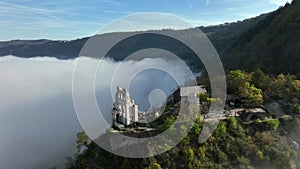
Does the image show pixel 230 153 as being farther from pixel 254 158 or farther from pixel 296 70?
pixel 296 70

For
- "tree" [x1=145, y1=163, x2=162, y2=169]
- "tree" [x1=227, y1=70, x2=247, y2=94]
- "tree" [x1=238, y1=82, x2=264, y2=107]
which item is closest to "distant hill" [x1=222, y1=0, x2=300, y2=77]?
"tree" [x1=227, y1=70, x2=247, y2=94]

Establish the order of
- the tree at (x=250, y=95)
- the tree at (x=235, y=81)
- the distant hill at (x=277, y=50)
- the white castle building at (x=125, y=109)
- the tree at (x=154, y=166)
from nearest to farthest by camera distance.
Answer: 1. the tree at (x=154, y=166)
2. the white castle building at (x=125, y=109)
3. the tree at (x=250, y=95)
4. the tree at (x=235, y=81)
5. the distant hill at (x=277, y=50)

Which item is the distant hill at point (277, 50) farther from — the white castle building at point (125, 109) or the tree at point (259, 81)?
the white castle building at point (125, 109)

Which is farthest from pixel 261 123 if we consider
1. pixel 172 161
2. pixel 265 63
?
pixel 265 63

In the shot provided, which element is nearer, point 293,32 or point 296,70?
point 296,70

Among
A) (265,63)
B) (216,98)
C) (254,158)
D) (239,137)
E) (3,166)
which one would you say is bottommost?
(3,166)

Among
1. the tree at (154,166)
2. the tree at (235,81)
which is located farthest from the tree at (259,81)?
the tree at (154,166)
